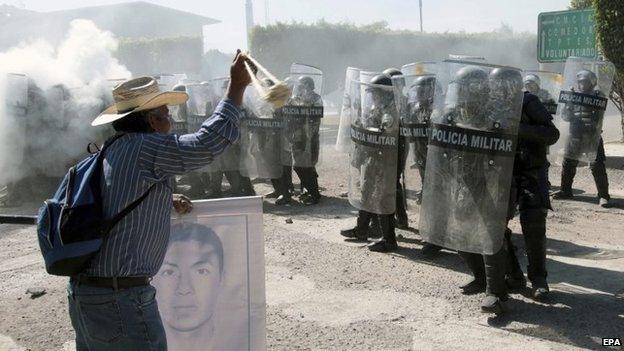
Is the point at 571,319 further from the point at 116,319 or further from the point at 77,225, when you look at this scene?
the point at 77,225

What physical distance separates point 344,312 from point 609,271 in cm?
264

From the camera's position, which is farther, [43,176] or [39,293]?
[43,176]

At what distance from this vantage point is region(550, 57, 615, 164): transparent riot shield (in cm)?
834

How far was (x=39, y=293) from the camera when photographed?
17.9 ft

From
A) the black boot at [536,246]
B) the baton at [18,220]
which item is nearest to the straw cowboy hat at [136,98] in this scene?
the baton at [18,220]

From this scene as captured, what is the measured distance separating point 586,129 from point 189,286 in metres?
6.87

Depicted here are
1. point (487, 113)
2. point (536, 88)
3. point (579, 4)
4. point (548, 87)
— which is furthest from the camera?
point (579, 4)

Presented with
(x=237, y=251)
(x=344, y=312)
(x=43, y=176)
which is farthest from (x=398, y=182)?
(x=43, y=176)

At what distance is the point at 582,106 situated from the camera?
27.5 ft

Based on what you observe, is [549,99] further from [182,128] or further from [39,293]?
[39,293]

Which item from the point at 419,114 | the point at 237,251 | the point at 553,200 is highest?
the point at 419,114

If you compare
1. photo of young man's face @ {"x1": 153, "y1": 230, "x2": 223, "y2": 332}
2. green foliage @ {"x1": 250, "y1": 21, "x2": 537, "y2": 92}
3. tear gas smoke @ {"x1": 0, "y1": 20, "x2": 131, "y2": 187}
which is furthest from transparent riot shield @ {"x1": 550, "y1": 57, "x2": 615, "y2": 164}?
green foliage @ {"x1": 250, "y1": 21, "x2": 537, "y2": 92}

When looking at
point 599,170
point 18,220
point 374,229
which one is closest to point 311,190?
point 374,229

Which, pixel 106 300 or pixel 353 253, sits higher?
pixel 106 300
